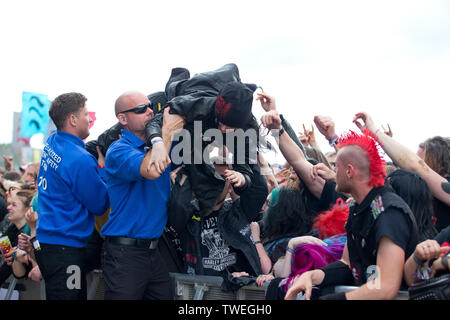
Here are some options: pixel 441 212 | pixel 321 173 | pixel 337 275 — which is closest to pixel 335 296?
pixel 337 275

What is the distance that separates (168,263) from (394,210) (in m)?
1.85

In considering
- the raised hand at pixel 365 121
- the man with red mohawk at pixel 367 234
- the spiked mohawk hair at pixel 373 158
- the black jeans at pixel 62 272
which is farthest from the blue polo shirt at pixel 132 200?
the raised hand at pixel 365 121

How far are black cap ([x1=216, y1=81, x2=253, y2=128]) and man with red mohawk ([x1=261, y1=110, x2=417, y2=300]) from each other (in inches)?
26.4

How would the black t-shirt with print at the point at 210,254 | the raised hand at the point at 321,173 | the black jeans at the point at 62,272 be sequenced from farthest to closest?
the raised hand at the point at 321,173 → the black t-shirt with print at the point at 210,254 → the black jeans at the point at 62,272

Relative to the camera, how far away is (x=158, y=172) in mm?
2781

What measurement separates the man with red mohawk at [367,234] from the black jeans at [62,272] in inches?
62.8

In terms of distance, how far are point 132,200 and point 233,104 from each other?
37.4 inches

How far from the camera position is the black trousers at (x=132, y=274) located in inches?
116

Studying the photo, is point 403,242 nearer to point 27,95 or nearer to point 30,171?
point 30,171

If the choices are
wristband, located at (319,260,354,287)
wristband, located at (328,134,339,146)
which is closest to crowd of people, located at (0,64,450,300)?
wristband, located at (319,260,354,287)

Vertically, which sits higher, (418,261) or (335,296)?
(418,261)

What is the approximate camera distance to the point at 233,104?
2941 millimetres

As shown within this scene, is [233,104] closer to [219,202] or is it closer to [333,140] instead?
[219,202]

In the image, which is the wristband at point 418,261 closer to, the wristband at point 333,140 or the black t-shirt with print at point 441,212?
the black t-shirt with print at point 441,212
